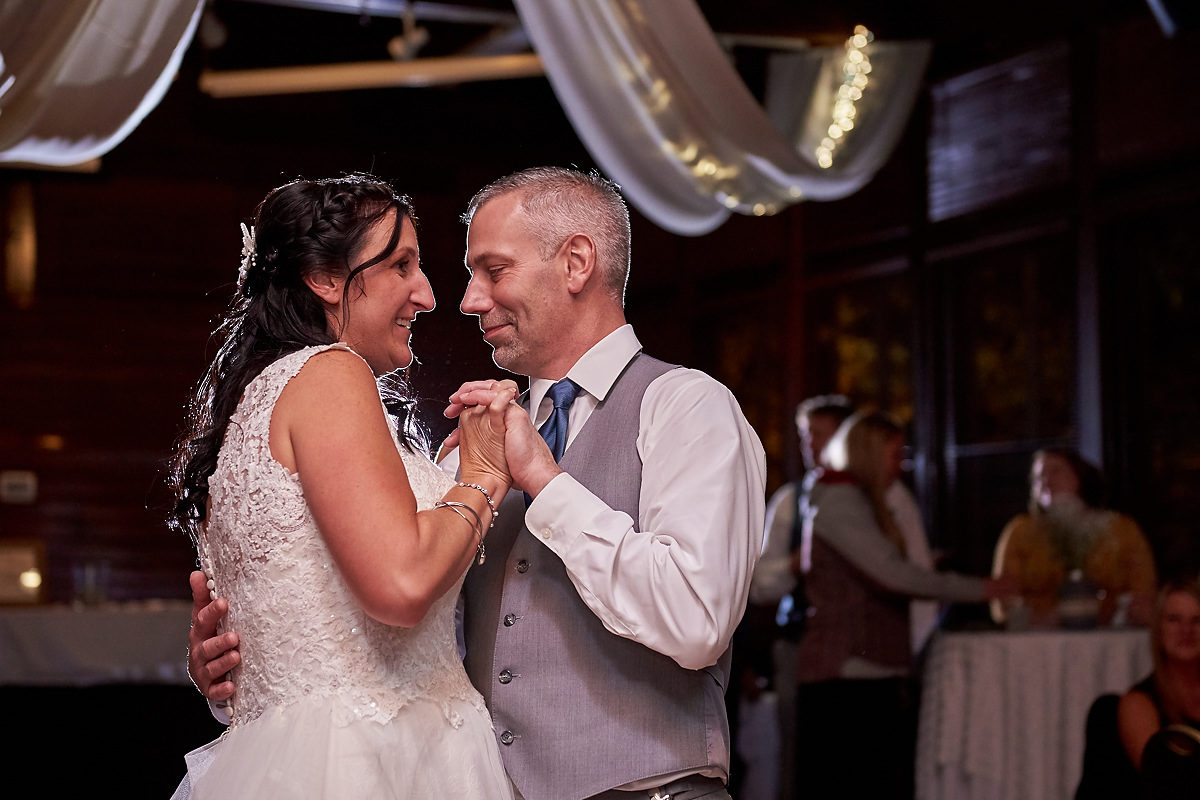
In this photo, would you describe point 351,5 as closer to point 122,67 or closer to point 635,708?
point 122,67

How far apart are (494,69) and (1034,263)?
9.05 feet

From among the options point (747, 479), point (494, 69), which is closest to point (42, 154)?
point (747, 479)

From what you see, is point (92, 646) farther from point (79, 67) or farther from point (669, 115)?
point (669, 115)

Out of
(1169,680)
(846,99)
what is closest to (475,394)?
(1169,680)

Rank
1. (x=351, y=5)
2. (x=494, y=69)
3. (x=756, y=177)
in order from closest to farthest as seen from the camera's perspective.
→ (x=756, y=177) < (x=494, y=69) < (x=351, y=5)

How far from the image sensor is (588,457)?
5.91 ft

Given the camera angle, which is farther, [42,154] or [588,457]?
[42,154]

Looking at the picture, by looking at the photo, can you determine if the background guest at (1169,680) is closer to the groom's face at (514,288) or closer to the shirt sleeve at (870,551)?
the shirt sleeve at (870,551)

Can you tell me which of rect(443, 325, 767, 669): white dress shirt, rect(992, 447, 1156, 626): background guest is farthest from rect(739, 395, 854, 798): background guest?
rect(443, 325, 767, 669): white dress shirt

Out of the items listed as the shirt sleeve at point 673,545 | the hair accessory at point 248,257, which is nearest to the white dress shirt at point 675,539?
the shirt sleeve at point 673,545

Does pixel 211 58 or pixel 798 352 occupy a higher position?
pixel 211 58

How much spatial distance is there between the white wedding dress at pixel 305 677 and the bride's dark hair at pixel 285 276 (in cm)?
7

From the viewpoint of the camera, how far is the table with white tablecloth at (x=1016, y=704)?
4.09 m

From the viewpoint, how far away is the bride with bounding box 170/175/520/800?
153 centimetres
